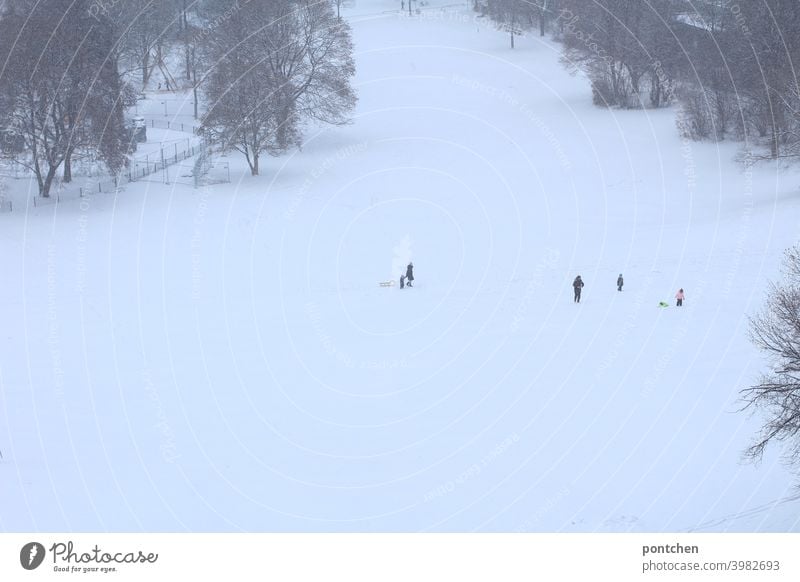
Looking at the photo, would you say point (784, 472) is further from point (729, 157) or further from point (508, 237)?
point (729, 157)

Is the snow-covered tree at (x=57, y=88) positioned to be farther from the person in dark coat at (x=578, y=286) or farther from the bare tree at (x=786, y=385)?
the bare tree at (x=786, y=385)

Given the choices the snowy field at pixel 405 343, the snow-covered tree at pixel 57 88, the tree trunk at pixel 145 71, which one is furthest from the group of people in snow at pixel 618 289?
the tree trunk at pixel 145 71

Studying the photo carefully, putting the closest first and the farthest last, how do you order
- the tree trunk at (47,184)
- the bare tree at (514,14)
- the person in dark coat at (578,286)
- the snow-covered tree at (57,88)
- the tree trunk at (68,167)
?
the person in dark coat at (578,286) < the snow-covered tree at (57,88) < the tree trunk at (47,184) < the tree trunk at (68,167) < the bare tree at (514,14)

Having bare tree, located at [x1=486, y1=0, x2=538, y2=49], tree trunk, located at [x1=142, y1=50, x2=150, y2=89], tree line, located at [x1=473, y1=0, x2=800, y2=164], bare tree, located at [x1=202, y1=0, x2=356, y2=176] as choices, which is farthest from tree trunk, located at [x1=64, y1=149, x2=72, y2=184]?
bare tree, located at [x1=486, y1=0, x2=538, y2=49]

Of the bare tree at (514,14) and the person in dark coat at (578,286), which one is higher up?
the bare tree at (514,14)

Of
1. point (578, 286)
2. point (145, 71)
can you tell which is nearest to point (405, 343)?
point (578, 286)

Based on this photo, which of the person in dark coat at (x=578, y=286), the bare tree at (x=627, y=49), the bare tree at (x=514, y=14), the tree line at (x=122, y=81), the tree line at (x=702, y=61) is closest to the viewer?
the person in dark coat at (x=578, y=286)

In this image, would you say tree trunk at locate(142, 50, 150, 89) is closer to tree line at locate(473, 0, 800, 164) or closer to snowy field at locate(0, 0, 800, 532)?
snowy field at locate(0, 0, 800, 532)

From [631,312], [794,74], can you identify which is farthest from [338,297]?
[794,74]

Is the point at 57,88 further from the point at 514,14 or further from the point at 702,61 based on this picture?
the point at 514,14
